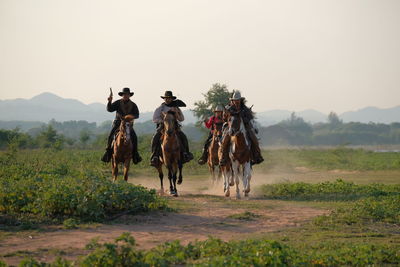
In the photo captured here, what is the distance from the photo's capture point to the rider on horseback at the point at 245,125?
16734 mm

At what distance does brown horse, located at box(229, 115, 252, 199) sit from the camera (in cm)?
1656

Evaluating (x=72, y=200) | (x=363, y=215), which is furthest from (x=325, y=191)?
(x=72, y=200)

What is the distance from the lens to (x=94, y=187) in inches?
472

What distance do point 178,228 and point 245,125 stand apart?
6.67 metres

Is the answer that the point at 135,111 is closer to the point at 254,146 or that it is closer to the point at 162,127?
→ the point at 162,127

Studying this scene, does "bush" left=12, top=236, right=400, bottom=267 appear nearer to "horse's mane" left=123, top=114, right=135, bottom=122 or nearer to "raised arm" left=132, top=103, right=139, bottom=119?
"horse's mane" left=123, top=114, right=135, bottom=122

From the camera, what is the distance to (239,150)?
1697 cm

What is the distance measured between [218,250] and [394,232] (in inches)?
183

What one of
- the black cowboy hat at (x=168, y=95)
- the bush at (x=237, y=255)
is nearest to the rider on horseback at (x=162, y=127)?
the black cowboy hat at (x=168, y=95)

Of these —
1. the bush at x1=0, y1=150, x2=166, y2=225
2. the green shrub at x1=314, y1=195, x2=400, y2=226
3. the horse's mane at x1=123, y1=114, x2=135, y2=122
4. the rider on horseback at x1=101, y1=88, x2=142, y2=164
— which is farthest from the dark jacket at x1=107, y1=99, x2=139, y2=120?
the green shrub at x1=314, y1=195, x2=400, y2=226

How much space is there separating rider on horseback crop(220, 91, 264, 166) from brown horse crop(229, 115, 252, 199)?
0.20 metres

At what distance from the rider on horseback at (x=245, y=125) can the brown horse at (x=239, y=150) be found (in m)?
0.20

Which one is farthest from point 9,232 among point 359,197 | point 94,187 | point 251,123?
point 359,197

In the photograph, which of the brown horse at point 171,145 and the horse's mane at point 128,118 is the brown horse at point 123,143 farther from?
the brown horse at point 171,145
